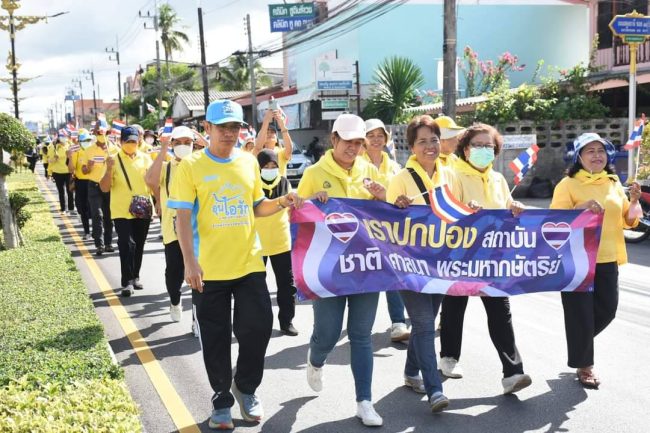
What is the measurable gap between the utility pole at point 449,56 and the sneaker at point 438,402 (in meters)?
11.4

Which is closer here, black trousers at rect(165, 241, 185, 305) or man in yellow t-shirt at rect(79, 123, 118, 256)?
black trousers at rect(165, 241, 185, 305)

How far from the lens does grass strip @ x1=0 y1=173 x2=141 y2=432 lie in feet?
12.7

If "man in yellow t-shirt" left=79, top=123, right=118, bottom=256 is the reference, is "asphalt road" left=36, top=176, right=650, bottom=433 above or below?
below

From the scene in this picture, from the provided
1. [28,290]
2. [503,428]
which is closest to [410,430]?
[503,428]

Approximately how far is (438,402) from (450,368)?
2.73 feet

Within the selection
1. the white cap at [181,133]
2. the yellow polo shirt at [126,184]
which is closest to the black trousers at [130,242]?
the yellow polo shirt at [126,184]

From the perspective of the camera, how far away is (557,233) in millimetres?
5355

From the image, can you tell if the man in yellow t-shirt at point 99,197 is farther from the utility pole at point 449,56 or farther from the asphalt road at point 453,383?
the utility pole at point 449,56

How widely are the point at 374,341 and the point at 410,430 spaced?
2.04m

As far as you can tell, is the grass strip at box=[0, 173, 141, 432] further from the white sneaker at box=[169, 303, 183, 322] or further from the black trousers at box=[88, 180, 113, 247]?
the black trousers at box=[88, 180, 113, 247]

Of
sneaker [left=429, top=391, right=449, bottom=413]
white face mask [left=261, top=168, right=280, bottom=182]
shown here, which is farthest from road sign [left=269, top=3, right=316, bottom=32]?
Result: sneaker [left=429, top=391, right=449, bottom=413]

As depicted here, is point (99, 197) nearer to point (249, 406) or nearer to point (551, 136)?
point (249, 406)

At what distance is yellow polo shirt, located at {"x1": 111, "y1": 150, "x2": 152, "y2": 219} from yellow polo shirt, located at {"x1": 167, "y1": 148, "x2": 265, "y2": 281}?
451 centimetres

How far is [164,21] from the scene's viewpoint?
6850 centimetres
